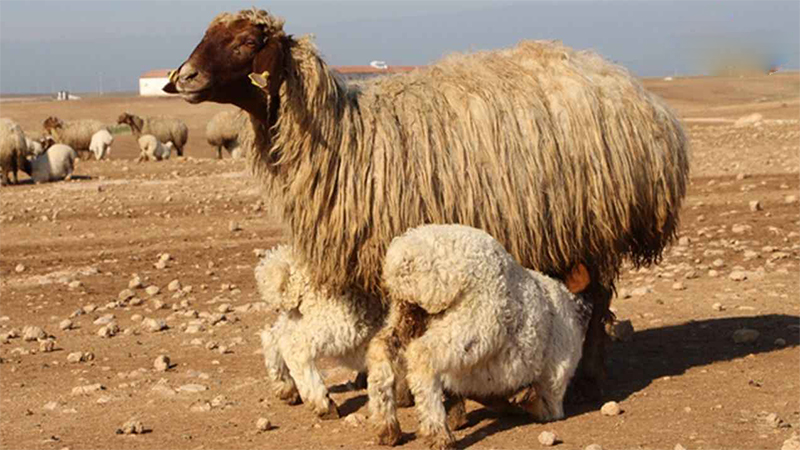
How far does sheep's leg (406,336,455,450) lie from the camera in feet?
20.7

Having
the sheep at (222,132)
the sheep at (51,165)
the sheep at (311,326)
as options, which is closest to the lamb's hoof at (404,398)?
the sheep at (311,326)

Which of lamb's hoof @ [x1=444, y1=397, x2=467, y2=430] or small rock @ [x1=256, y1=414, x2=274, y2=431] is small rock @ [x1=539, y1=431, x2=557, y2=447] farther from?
small rock @ [x1=256, y1=414, x2=274, y2=431]

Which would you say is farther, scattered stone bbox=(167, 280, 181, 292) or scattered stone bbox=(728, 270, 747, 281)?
scattered stone bbox=(167, 280, 181, 292)

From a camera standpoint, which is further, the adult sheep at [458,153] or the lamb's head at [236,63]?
the adult sheep at [458,153]

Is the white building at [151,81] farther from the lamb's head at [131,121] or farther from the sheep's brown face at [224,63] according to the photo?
the sheep's brown face at [224,63]

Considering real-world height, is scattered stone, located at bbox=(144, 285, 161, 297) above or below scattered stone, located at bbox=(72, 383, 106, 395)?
below

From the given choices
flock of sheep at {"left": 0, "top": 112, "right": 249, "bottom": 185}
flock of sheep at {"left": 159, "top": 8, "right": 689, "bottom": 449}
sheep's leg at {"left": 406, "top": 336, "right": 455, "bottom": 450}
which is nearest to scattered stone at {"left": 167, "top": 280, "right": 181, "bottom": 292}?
flock of sheep at {"left": 159, "top": 8, "right": 689, "bottom": 449}

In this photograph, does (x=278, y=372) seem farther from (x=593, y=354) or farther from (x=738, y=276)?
(x=738, y=276)

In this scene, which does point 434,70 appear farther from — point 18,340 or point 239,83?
point 18,340

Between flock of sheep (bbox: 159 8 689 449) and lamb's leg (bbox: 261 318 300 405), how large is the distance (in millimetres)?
12

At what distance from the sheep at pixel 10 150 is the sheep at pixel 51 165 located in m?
0.30

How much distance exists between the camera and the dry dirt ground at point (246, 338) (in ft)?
22.4

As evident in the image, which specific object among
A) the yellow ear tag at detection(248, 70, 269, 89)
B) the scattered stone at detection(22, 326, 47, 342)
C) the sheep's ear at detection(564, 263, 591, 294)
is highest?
the yellow ear tag at detection(248, 70, 269, 89)

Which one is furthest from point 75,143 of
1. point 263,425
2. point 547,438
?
point 547,438
